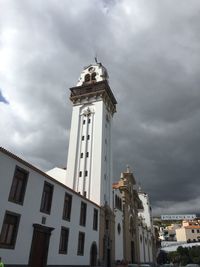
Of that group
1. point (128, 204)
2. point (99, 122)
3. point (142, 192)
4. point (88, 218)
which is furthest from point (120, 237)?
point (142, 192)

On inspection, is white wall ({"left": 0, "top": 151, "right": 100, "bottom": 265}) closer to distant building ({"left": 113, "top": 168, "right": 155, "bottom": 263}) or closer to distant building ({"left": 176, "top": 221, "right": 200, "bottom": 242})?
distant building ({"left": 113, "top": 168, "right": 155, "bottom": 263})

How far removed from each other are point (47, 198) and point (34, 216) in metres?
2.66

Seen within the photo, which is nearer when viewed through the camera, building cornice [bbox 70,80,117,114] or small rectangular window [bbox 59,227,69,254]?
small rectangular window [bbox 59,227,69,254]

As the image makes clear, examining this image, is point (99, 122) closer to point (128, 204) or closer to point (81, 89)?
point (81, 89)

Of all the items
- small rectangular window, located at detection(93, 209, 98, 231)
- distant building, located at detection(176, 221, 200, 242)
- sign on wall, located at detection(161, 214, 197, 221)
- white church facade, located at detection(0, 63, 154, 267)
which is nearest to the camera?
white church facade, located at detection(0, 63, 154, 267)

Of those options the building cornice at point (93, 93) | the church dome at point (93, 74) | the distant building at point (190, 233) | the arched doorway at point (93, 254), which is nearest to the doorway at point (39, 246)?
the arched doorway at point (93, 254)

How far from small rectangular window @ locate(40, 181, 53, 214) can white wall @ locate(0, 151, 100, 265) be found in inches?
16.3

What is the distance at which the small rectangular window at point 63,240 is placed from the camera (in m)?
23.7

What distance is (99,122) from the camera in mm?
41531

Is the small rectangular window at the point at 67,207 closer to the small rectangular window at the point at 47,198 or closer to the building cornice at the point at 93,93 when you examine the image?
the small rectangular window at the point at 47,198

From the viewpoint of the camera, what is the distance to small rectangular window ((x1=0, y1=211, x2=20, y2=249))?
55.6ft

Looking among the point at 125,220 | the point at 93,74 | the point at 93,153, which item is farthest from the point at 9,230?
the point at 93,74

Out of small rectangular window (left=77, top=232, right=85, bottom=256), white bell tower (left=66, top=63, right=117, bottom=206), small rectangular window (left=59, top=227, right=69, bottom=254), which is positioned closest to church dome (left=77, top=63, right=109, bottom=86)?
white bell tower (left=66, top=63, right=117, bottom=206)

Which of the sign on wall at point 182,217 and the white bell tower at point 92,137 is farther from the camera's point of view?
the sign on wall at point 182,217
